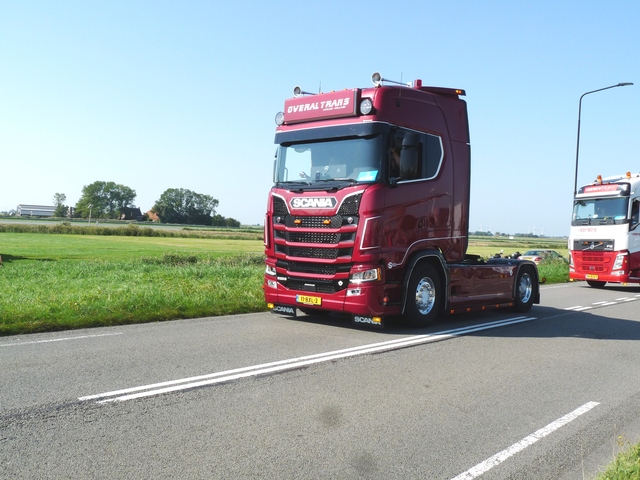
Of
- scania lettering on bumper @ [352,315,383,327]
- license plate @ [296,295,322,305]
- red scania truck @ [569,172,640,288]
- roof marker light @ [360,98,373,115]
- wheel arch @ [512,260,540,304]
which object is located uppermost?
roof marker light @ [360,98,373,115]

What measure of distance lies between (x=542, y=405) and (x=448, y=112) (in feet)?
20.1

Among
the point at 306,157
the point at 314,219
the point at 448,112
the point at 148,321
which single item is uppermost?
the point at 448,112

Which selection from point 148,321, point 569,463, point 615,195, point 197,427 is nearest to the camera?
point 569,463

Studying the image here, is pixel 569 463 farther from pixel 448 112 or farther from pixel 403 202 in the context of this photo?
pixel 448 112

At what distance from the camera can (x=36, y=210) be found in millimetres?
164500

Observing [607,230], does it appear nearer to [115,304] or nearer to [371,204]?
[371,204]

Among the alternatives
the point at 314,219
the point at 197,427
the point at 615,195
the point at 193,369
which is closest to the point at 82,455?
the point at 197,427

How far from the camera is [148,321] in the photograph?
9906 mm

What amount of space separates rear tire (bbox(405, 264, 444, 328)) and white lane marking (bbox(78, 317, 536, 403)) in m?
0.43

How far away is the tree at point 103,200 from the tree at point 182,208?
320 inches

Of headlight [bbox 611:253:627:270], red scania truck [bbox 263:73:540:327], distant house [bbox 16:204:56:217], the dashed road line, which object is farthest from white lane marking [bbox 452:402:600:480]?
distant house [bbox 16:204:56:217]

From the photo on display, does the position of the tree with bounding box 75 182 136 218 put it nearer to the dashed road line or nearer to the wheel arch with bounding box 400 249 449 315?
the dashed road line

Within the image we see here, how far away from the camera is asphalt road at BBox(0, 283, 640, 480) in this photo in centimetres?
394

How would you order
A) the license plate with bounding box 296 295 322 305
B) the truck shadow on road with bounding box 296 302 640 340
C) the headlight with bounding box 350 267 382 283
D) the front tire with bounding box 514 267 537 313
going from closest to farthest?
1. the headlight with bounding box 350 267 382 283
2. the license plate with bounding box 296 295 322 305
3. the truck shadow on road with bounding box 296 302 640 340
4. the front tire with bounding box 514 267 537 313
